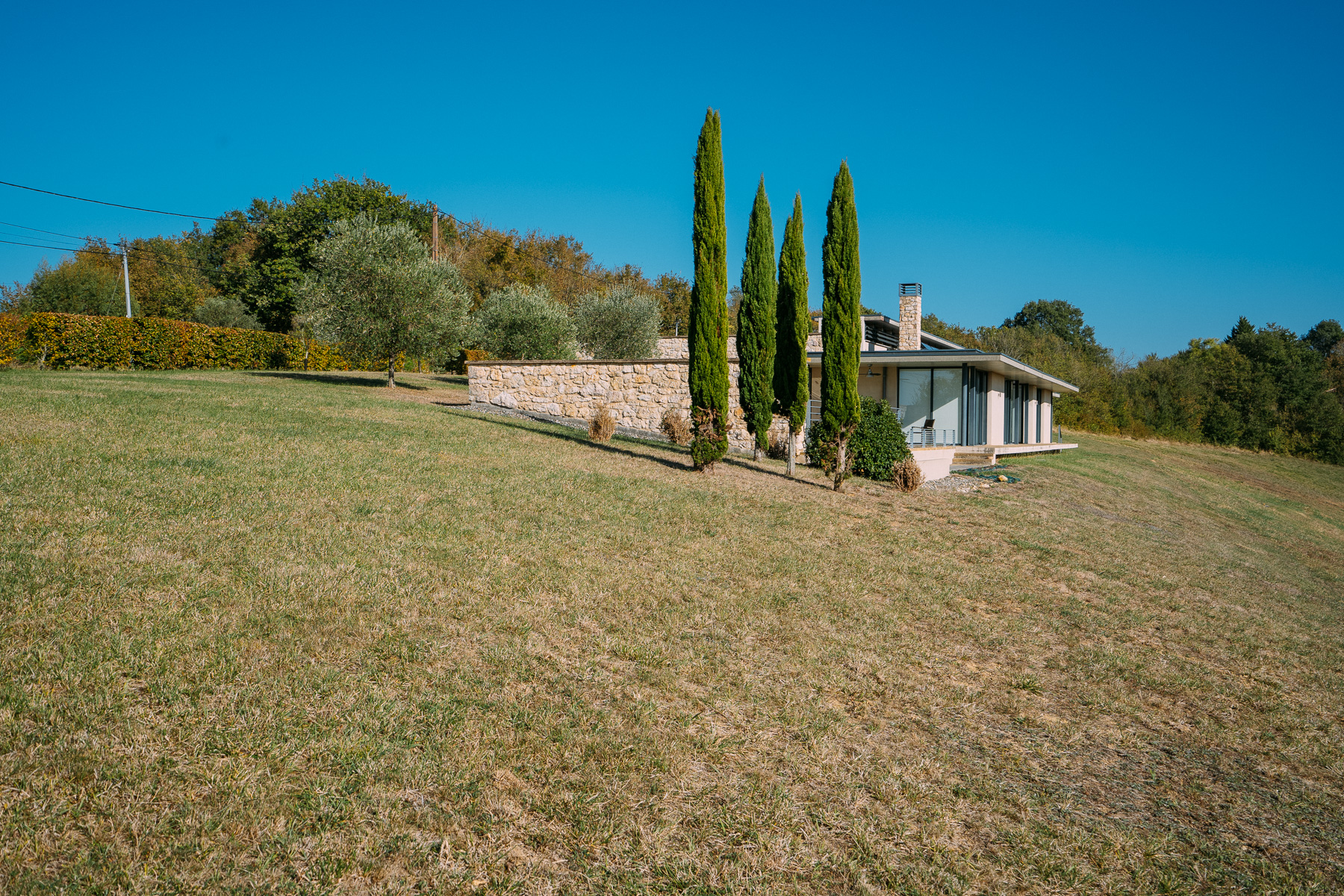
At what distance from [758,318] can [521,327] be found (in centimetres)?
1584

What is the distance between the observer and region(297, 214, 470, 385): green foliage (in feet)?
65.8

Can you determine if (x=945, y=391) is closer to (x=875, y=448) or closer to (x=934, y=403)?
(x=934, y=403)

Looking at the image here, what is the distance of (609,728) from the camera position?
13.2 feet

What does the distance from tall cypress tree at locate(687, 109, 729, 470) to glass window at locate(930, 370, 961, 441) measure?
12.7 m

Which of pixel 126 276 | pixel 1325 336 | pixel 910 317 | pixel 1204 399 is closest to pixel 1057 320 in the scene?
pixel 1325 336

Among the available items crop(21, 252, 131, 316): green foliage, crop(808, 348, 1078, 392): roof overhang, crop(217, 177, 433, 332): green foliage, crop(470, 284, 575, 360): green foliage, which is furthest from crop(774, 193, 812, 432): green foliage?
crop(21, 252, 131, 316): green foliage

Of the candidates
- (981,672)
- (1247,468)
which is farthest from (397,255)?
(1247,468)

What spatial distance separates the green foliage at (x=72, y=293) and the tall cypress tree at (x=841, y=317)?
132 ft

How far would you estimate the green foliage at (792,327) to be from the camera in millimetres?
13070

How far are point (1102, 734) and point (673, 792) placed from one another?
10.4 ft

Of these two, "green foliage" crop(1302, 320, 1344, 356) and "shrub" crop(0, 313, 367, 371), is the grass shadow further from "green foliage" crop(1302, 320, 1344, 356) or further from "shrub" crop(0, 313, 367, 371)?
"green foliage" crop(1302, 320, 1344, 356)

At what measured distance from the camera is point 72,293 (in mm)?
39531

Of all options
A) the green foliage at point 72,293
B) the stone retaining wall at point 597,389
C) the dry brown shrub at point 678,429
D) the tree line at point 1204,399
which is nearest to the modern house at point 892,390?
the stone retaining wall at point 597,389

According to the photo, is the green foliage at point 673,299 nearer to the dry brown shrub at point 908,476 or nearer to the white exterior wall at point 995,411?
the white exterior wall at point 995,411
